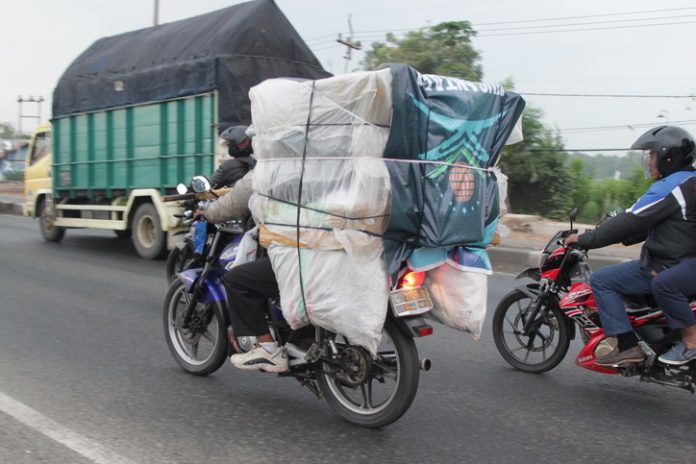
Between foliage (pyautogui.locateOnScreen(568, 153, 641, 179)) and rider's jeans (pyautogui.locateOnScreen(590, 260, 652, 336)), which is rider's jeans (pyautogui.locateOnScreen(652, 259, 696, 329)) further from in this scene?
foliage (pyautogui.locateOnScreen(568, 153, 641, 179))

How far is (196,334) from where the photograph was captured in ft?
14.6

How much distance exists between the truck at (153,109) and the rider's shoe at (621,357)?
6.50 metres

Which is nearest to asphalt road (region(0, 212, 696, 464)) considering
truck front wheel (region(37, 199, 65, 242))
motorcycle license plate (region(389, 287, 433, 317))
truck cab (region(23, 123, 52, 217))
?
motorcycle license plate (region(389, 287, 433, 317))

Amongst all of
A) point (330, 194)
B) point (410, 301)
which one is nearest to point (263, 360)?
point (410, 301)

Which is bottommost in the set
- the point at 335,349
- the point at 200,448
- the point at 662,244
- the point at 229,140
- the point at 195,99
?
the point at 200,448

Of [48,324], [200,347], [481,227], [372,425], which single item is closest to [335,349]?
[372,425]

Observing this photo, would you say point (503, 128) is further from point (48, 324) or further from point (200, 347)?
point (48, 324)

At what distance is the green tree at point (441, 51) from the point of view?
2012 centimetres

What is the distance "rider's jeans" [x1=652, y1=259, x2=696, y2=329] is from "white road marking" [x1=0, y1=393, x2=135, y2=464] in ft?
9.97

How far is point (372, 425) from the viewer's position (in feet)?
11.5

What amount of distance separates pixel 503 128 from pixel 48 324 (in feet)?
14.5

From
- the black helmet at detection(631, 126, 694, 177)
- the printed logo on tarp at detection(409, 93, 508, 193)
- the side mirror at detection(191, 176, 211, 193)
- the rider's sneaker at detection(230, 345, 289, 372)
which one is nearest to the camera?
the printed logo on tarp at detection(409, 93, 508, 193)

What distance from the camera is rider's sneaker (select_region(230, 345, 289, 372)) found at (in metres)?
3.73

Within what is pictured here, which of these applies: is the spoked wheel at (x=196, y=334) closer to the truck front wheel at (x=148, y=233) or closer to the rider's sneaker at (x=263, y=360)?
the rider's sneaker at (x=263, y=360)
